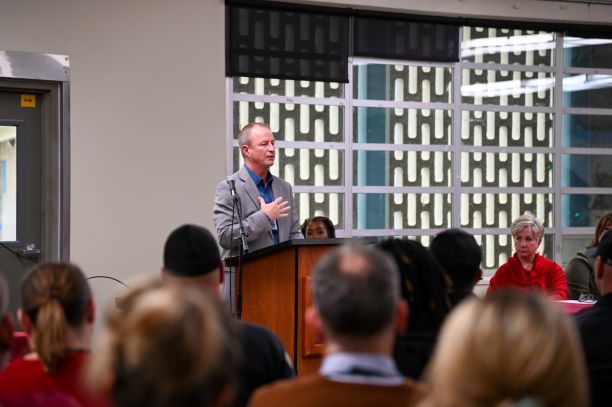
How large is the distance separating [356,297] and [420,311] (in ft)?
3.01

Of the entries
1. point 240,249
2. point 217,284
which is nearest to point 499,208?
point 240,249

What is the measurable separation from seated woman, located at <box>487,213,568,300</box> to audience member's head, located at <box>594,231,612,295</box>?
2.58m

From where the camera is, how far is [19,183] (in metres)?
6.13

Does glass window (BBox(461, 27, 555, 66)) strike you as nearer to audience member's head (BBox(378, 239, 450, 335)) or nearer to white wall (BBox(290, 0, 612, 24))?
white wall (BBox(290, 0, 612, 24))

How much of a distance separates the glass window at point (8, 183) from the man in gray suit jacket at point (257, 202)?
1.65 metres

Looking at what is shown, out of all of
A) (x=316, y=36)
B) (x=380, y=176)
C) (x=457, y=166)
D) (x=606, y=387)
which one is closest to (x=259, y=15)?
(x=316, y=36)

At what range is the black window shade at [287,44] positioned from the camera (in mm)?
6836

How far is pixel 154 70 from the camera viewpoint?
21.4ft

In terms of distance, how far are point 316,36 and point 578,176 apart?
2.93 m

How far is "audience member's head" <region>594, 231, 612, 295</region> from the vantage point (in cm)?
289

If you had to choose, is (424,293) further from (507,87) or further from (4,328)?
(507,87)

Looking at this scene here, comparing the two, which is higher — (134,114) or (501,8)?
(501,8)

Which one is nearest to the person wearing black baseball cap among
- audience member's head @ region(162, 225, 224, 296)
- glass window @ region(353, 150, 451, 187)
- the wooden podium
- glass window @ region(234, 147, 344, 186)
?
audience member's head @ region(162, 225, 224, 296)

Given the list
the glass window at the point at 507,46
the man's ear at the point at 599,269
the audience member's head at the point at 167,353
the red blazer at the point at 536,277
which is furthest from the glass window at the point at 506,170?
the audience member's head at the point at 167,353
